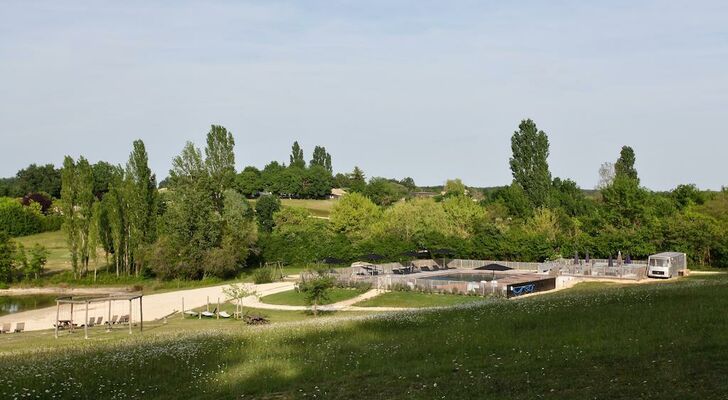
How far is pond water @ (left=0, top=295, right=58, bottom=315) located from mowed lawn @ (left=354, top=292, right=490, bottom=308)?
95.5 feet

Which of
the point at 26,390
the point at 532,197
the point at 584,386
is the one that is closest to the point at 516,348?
the point at 584,386

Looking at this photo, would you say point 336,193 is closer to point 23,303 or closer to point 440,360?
point 23,303

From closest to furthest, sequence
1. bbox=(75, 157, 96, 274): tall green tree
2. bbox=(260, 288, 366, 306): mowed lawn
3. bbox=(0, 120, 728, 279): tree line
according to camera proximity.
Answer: bbox=(260, 288, 366, 306): mowed lawn, bbox=(0, 120, 728, 279): tree line, bbox=(75, 157, 96, 274): tall green tree

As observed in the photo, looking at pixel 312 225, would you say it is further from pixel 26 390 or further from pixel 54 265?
pixel 26 390

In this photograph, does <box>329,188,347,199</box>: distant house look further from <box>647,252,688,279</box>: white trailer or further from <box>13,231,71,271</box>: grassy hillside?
<box>647,252,688,279</box>: white trailer

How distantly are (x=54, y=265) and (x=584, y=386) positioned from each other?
79007mm

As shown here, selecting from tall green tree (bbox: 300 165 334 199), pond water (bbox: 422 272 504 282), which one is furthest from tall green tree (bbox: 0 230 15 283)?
tall green tree (bbox: 300 165 334 199)

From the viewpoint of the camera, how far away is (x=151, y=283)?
68625mm

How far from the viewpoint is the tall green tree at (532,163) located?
8600 centimetres

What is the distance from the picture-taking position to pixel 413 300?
46469 mm

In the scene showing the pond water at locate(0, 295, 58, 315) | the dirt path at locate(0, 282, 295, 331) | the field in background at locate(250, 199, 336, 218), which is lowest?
the pond water at locate(0, 295, 58, 315)

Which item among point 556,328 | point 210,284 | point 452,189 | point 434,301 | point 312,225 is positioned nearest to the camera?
point 556,328

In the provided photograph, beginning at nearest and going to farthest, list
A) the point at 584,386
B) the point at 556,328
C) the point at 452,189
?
1. the point at 584,386
2. the point at 556,328
3. the point at 452,189

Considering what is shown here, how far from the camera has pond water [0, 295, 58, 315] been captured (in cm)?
5404
